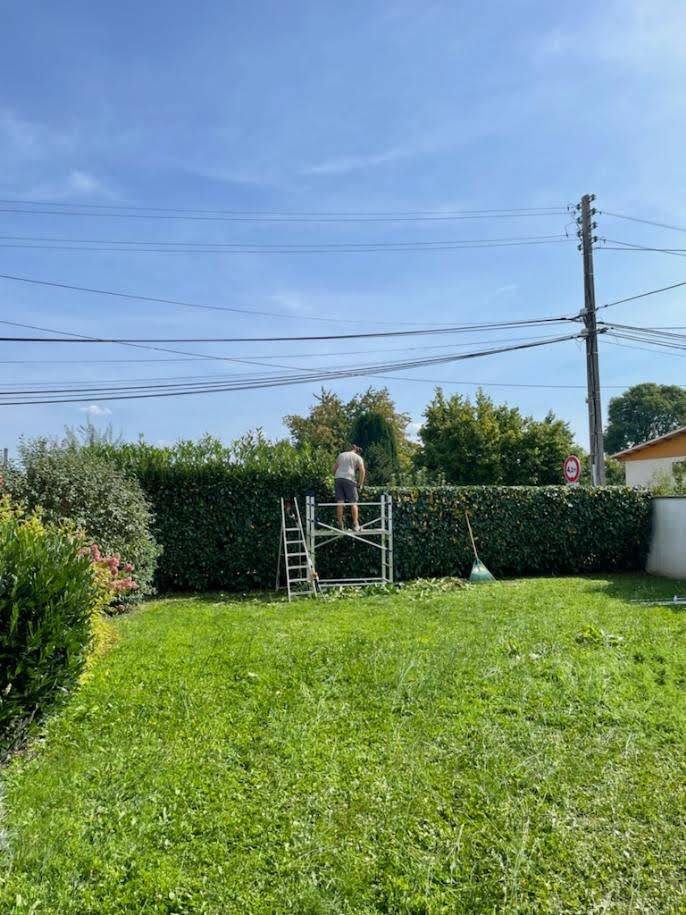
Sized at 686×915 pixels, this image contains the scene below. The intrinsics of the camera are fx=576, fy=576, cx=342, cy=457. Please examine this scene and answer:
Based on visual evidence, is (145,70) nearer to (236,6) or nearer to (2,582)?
(236,6)

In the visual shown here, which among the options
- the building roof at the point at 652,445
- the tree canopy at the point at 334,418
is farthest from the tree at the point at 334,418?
the building roof at the point at 652,445

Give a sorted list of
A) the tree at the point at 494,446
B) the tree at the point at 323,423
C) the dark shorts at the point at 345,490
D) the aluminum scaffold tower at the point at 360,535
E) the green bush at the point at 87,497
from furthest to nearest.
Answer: the tree at the point at 323,423 < the tree at the point at 494,446 < the dark shorts at the point at 345,490 < the aluminum scaffold tower at the point at 360,535 < the green bush at the point at 87,497

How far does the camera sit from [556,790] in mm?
2854

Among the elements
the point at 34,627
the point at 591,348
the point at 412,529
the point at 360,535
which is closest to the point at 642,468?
the point at 591,348

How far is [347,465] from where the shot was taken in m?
9.30

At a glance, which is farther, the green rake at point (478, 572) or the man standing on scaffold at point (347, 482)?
the green rake at point (478, 572)

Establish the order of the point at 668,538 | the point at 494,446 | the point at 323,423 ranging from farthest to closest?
the point at 323,423
the point at 494,446
the point at 668,538

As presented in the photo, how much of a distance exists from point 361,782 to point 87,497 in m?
6.16

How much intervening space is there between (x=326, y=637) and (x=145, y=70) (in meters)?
7.93

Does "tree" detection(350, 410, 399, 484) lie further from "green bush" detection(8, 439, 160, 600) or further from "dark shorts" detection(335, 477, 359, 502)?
"green bush" detection(8, 439, 160, 600)

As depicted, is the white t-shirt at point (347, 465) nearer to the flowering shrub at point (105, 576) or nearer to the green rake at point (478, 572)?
the green rake at point (478, 572)

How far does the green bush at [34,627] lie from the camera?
3178 mm

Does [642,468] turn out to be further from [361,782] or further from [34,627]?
[34,627]

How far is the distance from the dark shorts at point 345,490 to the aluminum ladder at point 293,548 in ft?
2.38
